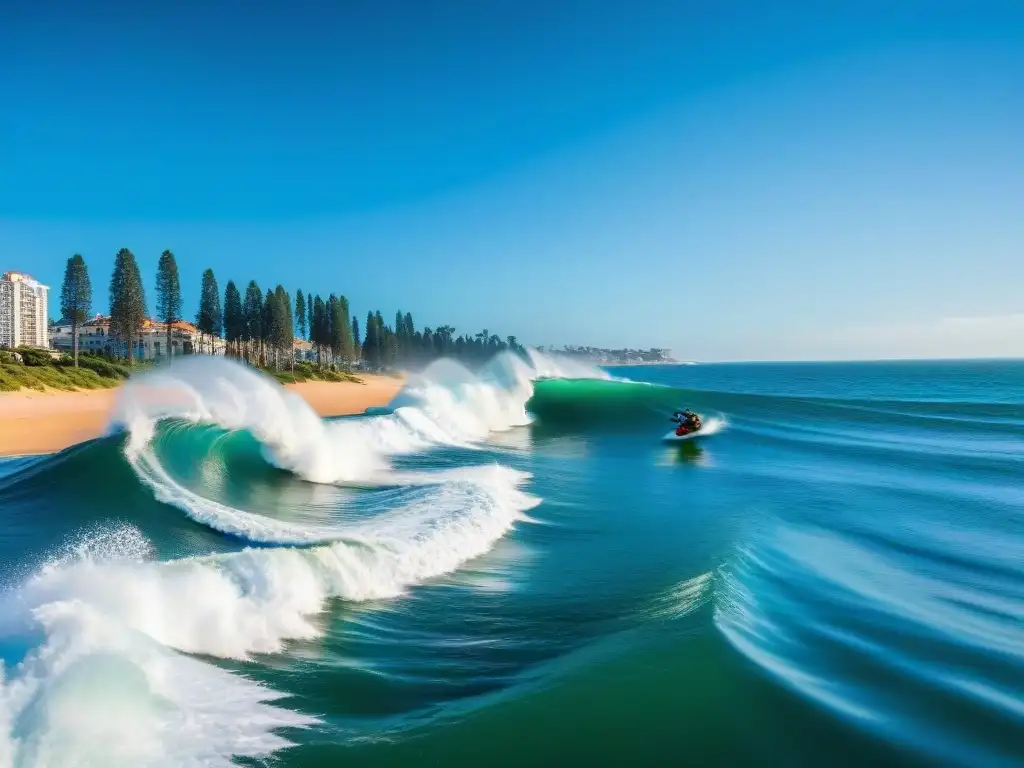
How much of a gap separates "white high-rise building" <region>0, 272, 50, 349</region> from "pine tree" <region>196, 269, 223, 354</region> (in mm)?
47436

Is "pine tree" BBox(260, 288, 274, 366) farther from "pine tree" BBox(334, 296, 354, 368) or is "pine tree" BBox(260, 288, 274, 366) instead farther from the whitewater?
the whitewater

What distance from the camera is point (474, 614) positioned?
586 centimetres

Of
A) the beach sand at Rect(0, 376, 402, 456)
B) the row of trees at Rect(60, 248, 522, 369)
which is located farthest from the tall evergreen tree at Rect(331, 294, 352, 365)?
the beach sand at Rect(0, 376, 402, 456)

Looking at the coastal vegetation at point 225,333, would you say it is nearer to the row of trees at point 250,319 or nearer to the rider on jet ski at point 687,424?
the row of trees at point 250,319

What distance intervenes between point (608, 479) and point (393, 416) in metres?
8.61

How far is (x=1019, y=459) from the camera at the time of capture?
727 inches

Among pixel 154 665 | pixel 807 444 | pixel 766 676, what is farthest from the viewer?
pixel 807 444

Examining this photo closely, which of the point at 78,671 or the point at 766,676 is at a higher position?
the point at 78,671

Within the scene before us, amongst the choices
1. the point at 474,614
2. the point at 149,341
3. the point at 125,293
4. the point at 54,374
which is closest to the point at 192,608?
the point at 474,614

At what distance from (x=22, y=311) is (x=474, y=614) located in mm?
131218

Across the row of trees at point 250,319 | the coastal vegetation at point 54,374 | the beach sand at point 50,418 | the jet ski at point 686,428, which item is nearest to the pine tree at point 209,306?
the row of trees at point 250,319

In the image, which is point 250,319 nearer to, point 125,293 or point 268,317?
point 268,317

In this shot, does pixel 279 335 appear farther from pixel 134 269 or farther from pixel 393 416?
pixel 393 416

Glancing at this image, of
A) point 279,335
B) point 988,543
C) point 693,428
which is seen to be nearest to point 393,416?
point 693,428
